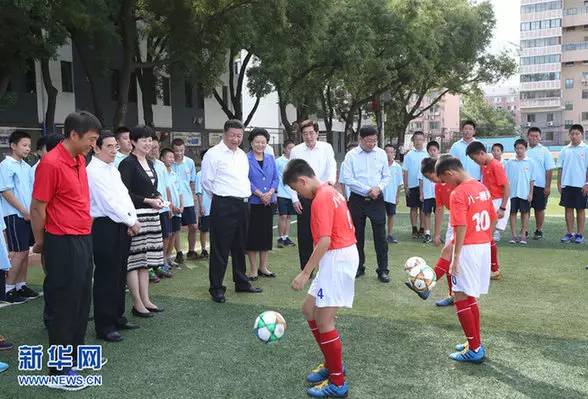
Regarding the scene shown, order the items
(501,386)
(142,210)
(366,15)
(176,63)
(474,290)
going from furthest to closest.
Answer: (366,15)
(176,63)
(142,210)
(474,290)
(501,386)

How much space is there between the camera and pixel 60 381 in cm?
389

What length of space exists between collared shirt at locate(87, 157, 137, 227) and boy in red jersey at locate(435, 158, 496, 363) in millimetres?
2720

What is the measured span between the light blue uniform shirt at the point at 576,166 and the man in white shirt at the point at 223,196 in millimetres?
6116

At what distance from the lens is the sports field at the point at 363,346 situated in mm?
3785

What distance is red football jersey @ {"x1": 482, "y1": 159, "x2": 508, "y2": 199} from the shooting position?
269 inches

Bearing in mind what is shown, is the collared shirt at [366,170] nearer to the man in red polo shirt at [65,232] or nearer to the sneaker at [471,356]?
the sneaker at [471,356]

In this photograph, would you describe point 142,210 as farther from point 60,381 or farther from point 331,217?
point 331,217

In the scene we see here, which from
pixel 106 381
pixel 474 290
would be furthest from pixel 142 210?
pixel 474 290

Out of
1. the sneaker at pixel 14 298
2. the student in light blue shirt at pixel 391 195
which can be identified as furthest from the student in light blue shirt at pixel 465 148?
the sneaker at pixel 14 298

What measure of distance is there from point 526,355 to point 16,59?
15221mm

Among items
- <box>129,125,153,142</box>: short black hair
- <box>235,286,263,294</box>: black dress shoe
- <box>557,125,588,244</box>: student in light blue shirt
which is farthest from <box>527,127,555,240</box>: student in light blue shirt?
<box>129,125,153,142</box>: short black hair

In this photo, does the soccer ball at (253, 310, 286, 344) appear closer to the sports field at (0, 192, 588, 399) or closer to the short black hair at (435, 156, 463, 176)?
the sports field at (0, 192, 588, 399)

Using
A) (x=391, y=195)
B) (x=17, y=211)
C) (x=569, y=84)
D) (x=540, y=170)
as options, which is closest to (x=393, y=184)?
(x=391, y=195)

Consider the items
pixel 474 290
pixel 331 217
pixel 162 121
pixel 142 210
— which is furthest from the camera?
pixel 162 121
